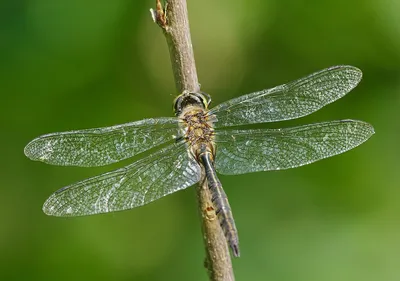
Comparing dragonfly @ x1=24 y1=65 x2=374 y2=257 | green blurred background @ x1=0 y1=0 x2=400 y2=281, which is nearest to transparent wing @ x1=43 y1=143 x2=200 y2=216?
dragonfly @ x1=24 y1=65 x2=374 y2=257

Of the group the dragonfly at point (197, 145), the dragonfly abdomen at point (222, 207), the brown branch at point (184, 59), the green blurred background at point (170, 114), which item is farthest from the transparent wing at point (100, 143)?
the green blurred background at point (170, 114)

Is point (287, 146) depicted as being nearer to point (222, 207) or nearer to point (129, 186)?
point (222, 207)

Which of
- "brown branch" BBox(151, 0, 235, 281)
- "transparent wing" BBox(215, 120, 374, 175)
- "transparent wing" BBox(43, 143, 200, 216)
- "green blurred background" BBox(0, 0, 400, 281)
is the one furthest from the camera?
"green blurred background" BBox(0, 0, 400, 281)

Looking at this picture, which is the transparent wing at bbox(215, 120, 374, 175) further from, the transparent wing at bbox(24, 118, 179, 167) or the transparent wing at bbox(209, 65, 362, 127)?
the transparent wing at bbox(24, 118, 179, 167)

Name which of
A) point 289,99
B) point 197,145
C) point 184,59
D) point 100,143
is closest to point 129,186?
point 100,143

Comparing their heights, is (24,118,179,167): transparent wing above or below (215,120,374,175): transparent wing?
above

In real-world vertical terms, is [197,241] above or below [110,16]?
below

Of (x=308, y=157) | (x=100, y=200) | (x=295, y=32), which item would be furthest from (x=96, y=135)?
(x=295, y=32)
